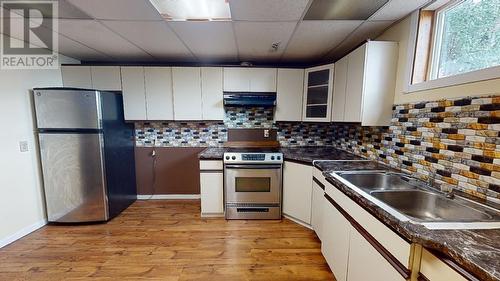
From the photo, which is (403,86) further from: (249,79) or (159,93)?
(159,93)

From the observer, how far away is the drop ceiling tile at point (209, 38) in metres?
1.87

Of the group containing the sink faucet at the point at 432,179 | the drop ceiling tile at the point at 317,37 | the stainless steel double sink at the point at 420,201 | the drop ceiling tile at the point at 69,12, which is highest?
the drop ceiling tile at the point at 317,37

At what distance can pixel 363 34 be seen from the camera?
2.10 meters

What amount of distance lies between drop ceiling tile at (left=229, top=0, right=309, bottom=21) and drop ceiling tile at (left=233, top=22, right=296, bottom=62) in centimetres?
11

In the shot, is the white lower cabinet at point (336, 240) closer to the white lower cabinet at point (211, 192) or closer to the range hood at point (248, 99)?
the white lower cabinet at point (211, 192)

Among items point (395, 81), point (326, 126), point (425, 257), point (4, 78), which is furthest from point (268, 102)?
point (4, 78)

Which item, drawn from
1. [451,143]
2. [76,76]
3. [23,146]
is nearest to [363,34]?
[451,143]

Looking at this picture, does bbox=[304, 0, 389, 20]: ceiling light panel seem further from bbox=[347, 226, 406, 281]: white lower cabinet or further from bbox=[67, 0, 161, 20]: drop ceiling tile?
bbox=[347, 226, 406, 281]: white lower cabinet

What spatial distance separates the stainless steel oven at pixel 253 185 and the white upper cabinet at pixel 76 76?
2.20 m

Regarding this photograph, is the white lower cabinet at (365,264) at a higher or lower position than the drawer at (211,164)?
lower

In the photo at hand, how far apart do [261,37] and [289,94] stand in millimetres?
996

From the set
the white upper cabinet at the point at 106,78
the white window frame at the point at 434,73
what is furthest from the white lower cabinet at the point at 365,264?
the white upper cabinet at the point at 106,78

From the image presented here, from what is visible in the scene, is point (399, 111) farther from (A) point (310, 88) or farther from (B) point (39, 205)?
(B) point (39, 205)

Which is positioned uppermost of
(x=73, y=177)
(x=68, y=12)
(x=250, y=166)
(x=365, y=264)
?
(x=68, y=12)
